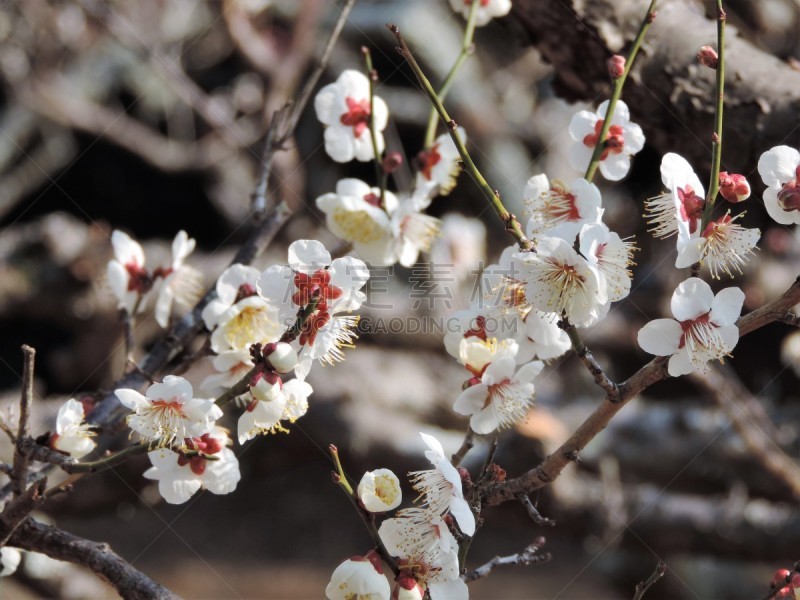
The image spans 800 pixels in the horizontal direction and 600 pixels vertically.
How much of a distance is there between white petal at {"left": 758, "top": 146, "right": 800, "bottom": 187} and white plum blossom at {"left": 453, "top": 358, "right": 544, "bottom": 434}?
285 mm

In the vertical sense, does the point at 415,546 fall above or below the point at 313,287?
below

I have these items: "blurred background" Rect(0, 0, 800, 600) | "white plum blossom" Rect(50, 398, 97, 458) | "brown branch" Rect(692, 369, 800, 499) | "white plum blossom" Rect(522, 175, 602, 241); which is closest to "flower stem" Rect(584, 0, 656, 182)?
"white plum blossom" Rect(522, 175, 602, 241)

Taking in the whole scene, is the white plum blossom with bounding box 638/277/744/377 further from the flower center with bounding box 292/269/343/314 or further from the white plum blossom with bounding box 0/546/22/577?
the white plum blossom with bounding box 0/546/22/577

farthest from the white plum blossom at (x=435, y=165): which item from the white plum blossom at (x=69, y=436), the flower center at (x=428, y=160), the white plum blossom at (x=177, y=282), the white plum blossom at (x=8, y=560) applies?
the white plum blossom at (x=8, y=560)

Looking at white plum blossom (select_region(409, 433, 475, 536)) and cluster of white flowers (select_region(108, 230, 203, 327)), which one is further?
cluster of white flowers (select_region(108, 230, 203, 327))

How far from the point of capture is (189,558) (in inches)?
151

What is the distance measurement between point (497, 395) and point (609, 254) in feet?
0.67

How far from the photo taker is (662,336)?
2.60 feet

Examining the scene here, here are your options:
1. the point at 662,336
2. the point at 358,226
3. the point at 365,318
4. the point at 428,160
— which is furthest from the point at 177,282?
the point at 365,318

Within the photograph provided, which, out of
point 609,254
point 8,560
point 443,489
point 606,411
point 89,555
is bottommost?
point 8,560

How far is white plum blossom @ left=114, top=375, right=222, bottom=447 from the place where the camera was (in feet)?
2.71

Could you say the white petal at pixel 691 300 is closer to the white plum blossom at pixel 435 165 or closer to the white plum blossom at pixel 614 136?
the white plum blossom at pixel 614 136

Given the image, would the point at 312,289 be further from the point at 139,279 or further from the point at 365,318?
the point at 365,318

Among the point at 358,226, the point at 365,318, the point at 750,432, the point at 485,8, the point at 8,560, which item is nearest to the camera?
the point at 8,560
